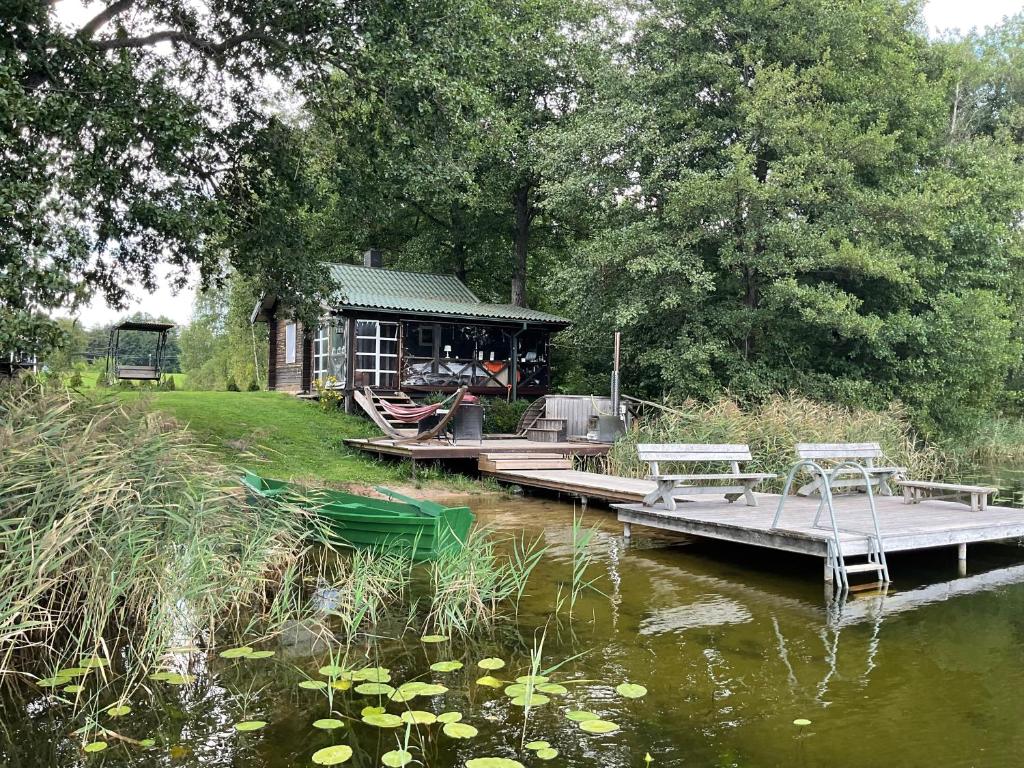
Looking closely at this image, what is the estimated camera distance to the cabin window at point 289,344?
23.0 m

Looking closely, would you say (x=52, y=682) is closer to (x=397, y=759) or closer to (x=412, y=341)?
(x=397, y=759)

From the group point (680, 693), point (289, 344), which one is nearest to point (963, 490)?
point (680, 693)

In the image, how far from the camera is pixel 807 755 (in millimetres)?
3605

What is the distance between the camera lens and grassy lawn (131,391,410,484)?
12570mm

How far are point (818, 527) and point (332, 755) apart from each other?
17.6ft

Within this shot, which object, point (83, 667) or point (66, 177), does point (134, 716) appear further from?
point (66, 177)

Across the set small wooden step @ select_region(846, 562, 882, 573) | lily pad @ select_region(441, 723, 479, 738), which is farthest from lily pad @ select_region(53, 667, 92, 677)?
small wooden step @ select_region(846, 562, 882, 573)

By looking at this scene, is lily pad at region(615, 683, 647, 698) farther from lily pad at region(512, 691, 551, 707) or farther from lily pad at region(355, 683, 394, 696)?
lily pad at region(355, 683, 394, 696)

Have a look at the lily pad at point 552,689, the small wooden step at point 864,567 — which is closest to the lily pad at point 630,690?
the lily pad at point 552,689

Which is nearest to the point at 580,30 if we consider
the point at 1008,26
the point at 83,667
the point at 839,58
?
the point at 839,58

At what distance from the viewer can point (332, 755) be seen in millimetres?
3426

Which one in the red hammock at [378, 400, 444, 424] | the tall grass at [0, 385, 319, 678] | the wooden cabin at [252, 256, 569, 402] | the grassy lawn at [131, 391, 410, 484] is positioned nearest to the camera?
the tall grass at [0, 385, 319, 678]

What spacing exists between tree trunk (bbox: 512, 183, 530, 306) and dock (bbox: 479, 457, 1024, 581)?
16.2 metres

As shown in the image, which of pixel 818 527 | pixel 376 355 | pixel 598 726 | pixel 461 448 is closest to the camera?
pixel 598 726
